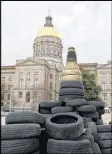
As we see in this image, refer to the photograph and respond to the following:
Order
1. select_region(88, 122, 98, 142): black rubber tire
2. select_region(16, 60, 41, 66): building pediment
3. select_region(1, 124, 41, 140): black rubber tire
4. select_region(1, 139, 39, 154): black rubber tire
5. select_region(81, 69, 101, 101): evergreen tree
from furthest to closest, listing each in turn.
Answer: select_region(16, 60, 41, 66): building pediment
select_region(81, 69, 101, 101): evergreen tree
select_region(88, 122, 98, 142): black rubber tire
select_region(1, 124, 41, 140): black rubber tire
select_region(1, 139, 39, 154): black rubber tire

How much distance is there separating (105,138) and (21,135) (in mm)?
3319

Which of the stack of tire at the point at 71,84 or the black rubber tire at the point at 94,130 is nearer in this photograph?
the black rubber tire at the point at 94,130

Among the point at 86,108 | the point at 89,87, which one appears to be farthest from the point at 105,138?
the point at 89,87

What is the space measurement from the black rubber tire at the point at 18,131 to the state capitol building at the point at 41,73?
182 ft

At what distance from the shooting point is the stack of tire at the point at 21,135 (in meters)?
5.66

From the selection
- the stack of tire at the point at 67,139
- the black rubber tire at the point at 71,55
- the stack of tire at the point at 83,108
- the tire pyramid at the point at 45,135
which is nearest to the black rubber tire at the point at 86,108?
the stack of tire at the point at 83,108

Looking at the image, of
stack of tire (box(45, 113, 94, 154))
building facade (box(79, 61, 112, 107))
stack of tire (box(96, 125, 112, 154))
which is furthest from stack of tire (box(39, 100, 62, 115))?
building facade (box(79, 61, 112, 107))

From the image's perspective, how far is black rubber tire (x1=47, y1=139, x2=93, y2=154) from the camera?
5859 mm

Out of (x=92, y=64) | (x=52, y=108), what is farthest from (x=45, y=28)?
(x=52, y=108)

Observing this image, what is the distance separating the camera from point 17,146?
18.7 ft

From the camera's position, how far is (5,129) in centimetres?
577

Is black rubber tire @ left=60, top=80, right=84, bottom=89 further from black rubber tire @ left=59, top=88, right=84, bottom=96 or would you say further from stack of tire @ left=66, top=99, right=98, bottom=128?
stack of tire @ left=66, top=99, right=98, bottom=128

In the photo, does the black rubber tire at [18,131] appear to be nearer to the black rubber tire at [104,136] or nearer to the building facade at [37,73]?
the black rubber tire at [104,136]

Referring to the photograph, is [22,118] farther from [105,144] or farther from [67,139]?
[105,144]
